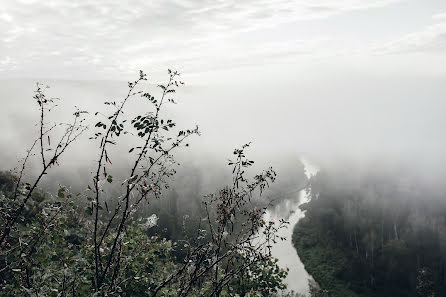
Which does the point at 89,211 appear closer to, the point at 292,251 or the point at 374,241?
the point at 292,251

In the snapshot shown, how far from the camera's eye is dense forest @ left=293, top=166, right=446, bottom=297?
87.8 meters

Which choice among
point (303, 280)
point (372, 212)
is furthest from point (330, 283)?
point (372, 212)

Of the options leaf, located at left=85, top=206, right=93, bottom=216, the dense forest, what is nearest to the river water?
the dense forest

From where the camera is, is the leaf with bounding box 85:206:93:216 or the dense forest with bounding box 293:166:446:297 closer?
the leaf with bounding box 85:206:93:216

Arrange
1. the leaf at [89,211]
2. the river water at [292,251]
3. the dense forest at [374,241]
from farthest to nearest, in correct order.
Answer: the dense forest at [374,241]
the river water at [292,251]
the leaf at [89,211]

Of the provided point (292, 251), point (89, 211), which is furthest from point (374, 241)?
point (89, 211)

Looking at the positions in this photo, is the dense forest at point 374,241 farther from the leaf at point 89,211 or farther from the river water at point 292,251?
the leaf at point 89,211

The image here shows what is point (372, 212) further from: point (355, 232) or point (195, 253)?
point (195, 253)

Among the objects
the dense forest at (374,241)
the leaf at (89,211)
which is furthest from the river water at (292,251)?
the leaf at (89,211)

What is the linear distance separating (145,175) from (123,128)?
0.99 metres

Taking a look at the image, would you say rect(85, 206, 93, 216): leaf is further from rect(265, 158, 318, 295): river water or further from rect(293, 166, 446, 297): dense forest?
rect(293, 166, 446, 297): dense forest

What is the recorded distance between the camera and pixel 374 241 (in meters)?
109

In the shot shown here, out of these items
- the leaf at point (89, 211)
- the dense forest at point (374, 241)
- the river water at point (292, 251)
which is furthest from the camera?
the dense forest at point (374, 241)

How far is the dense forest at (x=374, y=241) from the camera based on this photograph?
288 feet
